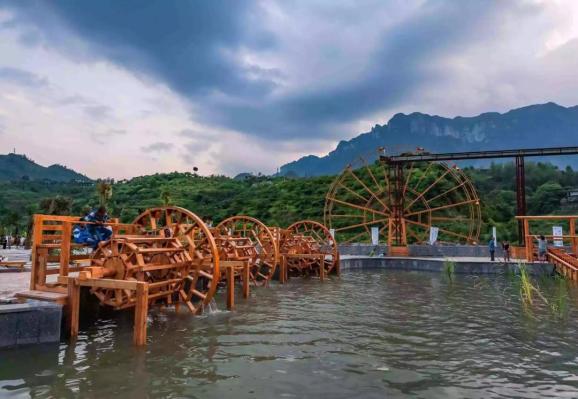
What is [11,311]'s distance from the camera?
6.61 m

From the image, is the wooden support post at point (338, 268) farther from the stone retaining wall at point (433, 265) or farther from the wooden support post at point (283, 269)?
the wooden support post at point (283, 269)

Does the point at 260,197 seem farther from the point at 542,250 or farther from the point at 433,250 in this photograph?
the point at 542,250

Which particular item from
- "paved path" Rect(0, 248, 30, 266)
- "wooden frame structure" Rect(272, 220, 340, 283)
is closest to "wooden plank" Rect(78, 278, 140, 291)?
"paved path" Rect(0, 248, 30, 266)

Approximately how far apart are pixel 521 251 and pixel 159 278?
18.6m

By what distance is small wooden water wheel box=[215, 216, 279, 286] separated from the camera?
13.5 m

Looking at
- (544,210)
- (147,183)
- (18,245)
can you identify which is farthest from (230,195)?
(544,210)

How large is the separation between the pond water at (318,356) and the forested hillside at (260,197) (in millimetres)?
24657

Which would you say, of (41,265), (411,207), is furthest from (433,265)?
(411,207)

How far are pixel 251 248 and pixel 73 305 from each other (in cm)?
802

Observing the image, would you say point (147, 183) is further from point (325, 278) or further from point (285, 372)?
point (285, 372)

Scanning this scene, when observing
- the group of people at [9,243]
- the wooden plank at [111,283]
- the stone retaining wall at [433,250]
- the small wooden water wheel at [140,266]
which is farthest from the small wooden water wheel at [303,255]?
the group of people at [9,243]

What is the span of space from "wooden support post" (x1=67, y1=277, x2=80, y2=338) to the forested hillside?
2421 centimetres

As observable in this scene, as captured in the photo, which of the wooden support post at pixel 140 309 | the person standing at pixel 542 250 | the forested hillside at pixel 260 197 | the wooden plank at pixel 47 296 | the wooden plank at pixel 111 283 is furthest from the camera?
the forested hillside at pixel 260 197

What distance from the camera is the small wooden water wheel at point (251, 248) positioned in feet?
44.2
